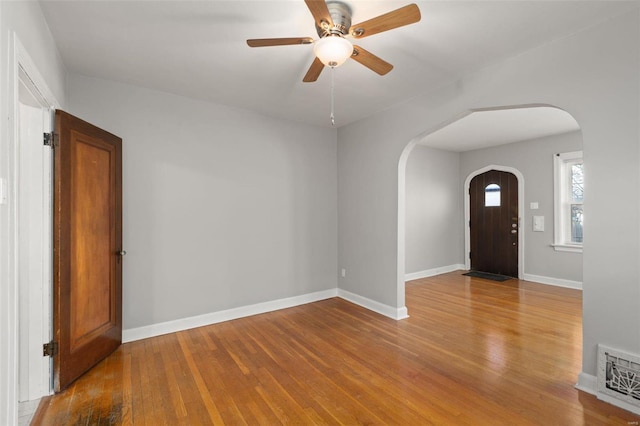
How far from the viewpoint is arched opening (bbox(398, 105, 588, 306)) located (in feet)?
16.3

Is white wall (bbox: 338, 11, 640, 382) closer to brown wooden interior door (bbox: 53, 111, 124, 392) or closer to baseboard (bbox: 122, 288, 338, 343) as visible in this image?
baseboard (bbox: 122, 288, 338, 343)

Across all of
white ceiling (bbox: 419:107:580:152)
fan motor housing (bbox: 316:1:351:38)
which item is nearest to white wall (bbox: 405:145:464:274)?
white ceiling (bbox: 419:107:580:152)

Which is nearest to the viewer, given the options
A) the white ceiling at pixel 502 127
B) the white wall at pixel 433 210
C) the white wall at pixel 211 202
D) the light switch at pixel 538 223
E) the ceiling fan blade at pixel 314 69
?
the ceiling fan blade at pixel 314 69

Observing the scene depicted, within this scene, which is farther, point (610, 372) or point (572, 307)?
point (572, 307)

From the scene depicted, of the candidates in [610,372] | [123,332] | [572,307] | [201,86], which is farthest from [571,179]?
[123,332]

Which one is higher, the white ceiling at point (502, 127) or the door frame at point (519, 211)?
the white ceiling at point (502, 127)

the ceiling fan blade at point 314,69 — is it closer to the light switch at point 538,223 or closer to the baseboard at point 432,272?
the baseboard at point 432,272

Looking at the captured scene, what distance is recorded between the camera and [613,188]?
2.13 m

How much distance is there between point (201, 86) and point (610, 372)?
Result: 4.30m

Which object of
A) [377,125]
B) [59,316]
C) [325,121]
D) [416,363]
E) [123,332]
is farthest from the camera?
[325,121]

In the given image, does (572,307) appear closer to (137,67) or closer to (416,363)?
(416,363)

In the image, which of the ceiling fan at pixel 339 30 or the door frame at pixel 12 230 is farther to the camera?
the ceiling fan at pixel 339 30

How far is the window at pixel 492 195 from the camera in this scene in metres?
6.27

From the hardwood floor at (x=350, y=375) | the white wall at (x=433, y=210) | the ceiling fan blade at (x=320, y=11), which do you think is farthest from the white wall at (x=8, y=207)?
the white wall at (x=433, y=210)
